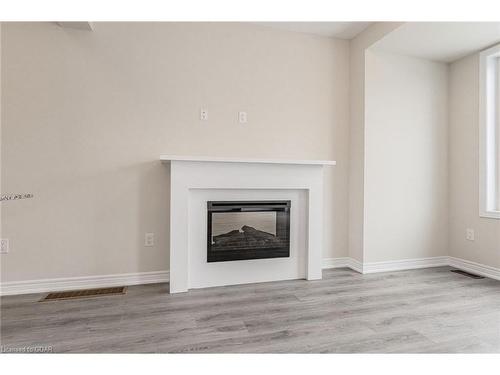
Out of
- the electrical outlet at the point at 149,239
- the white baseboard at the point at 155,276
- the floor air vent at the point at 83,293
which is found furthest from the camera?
the electrical outlet at the point at 149,239

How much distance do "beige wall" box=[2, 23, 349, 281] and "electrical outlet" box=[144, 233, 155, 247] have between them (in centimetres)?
5

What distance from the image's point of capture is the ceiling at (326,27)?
9.55ft

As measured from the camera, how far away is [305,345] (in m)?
1.61

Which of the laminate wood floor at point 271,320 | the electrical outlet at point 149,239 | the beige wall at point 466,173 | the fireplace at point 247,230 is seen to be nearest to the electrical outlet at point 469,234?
the beige wall at point 466,173

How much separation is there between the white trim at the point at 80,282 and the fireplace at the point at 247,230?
61 centimetres

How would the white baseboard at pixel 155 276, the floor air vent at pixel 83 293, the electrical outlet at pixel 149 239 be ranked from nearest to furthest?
the floor air vent at pixel 83 293 → the white baseboard at pixel 155 276 → the electrical outlet at pixel 149 239

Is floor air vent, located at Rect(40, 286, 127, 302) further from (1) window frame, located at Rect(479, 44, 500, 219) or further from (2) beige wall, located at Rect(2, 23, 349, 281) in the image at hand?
(1) window frame, located at Rect(479, 44, 500, 219)

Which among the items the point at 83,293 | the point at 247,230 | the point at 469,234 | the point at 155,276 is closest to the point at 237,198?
the point at 247,230

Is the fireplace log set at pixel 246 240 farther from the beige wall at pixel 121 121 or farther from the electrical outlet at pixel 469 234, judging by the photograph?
the electrical outlet at pixel 469 234

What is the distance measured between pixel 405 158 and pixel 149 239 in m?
2.82
